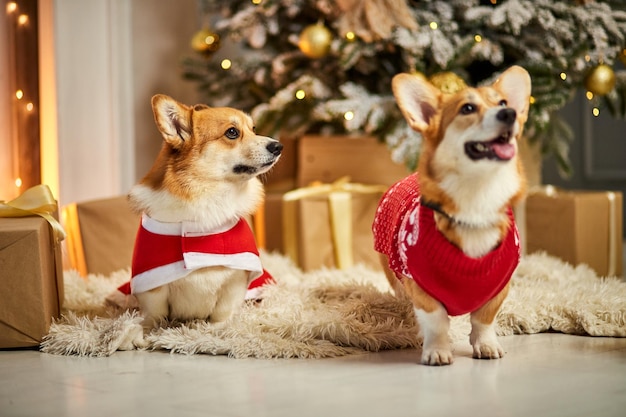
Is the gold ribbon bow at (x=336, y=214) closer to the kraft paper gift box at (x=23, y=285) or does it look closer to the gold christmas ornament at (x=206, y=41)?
the gold christmas ornament at (x=206, y=41)

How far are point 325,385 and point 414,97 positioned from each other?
1.94 feet

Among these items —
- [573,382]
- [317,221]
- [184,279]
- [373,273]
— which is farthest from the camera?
[317,221]

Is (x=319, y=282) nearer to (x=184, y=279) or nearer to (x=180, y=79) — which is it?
(x=184, y=279)

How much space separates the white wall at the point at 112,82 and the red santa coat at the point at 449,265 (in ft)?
5.94

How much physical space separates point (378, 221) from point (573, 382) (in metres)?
0.66

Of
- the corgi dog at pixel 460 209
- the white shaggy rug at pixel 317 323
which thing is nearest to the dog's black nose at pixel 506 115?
the corgi dog at pixel 460 209

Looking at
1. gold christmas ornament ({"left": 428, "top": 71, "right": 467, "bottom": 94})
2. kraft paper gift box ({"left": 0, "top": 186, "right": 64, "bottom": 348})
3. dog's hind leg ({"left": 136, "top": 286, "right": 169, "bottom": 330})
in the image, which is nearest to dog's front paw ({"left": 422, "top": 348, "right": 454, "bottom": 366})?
dog's hind leg ({"left": 136, "top": 286, "right": 169, "bottom": 330})

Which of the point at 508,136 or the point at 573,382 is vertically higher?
the point at 508,136

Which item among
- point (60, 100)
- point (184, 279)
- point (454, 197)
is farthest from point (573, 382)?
point (60, 100)

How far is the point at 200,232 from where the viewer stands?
2.00 metres

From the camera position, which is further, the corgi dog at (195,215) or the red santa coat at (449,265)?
the corgi dog at (195,215)

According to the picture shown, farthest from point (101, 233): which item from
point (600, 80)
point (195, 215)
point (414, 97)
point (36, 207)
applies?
point (600, 80)

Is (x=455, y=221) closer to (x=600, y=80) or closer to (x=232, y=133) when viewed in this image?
(x=232, y=133)

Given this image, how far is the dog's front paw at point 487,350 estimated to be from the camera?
179 centimetres
